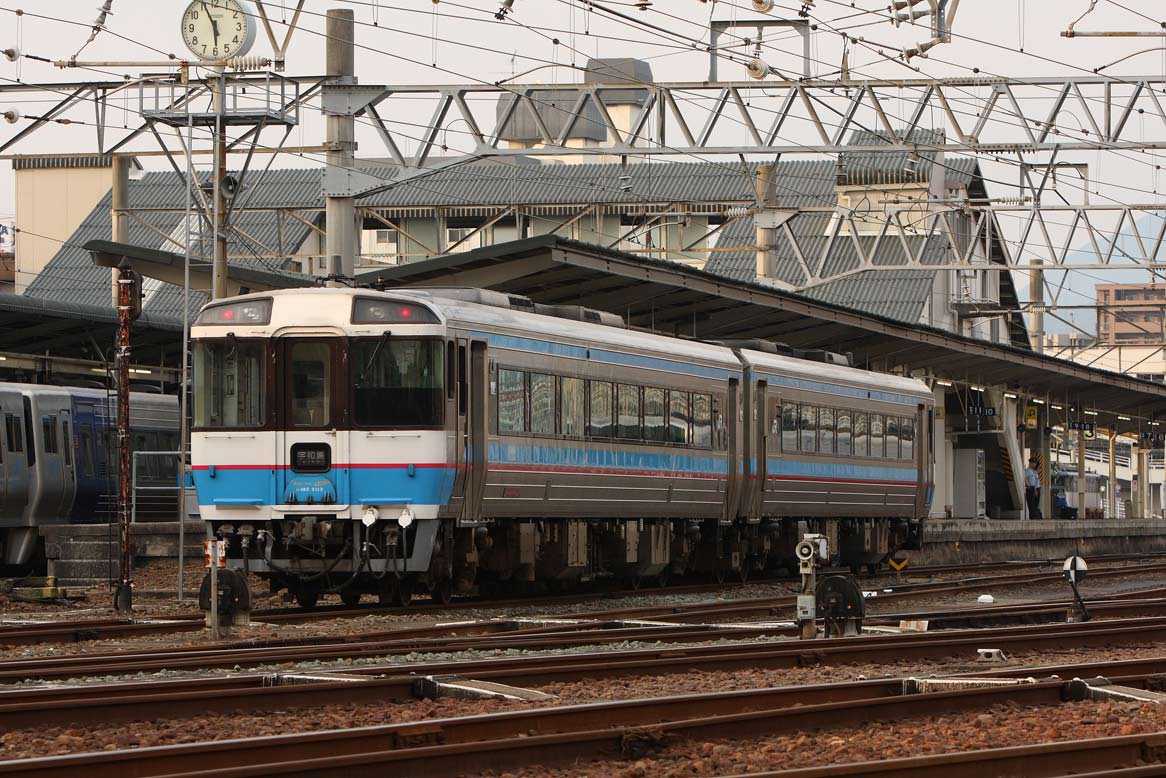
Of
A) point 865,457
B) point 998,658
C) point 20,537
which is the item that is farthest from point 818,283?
point 998,658

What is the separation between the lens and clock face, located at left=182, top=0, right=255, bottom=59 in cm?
2561

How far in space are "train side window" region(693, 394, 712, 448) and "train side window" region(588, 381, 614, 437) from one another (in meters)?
2.26

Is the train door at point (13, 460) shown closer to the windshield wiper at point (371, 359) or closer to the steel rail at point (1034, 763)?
the windshield wiper at point (371, 359)

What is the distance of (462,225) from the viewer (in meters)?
71.4

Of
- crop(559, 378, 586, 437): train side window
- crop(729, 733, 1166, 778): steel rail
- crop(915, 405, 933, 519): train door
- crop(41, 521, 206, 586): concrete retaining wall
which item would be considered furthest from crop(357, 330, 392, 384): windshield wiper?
crop(915, 405, 933, 519): train door

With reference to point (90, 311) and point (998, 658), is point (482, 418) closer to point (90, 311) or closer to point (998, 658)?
point (998, 658)

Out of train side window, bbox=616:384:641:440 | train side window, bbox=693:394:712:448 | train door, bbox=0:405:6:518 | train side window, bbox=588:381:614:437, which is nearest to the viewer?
train side window, bbox=588:381:614:437

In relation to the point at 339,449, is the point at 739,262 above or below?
above

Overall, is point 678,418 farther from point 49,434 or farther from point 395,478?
point 49,434

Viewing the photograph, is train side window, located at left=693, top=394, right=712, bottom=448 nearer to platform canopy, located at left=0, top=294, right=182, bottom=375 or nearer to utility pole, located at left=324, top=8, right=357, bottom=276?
utility pole, located at left=324, top=8, right=357, bottom=276

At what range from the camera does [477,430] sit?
62.8 feet

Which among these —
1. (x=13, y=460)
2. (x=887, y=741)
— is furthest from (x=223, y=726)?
(x=13, y=460)

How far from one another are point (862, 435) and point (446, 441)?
456 inches

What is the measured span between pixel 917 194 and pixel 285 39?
4082 centimetres
